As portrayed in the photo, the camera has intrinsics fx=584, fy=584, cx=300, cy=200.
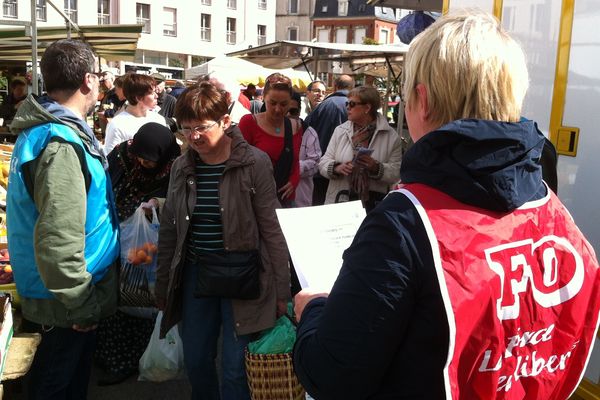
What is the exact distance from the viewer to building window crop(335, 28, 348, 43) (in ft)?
213

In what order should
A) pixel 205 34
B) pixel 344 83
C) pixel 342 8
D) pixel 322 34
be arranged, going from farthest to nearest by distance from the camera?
1. pixel 322 34
2. pixel 342 8
3. pixel 205 34
4. pixel 344 83

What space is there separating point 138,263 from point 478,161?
9.11 ft

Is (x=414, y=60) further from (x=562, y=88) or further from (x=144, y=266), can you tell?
(x=144, y=266)

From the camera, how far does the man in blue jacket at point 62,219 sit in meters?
2.44

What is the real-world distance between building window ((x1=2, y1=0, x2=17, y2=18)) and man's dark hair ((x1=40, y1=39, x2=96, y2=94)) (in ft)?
130

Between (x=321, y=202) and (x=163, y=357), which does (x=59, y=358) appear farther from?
(x=321, y=202)

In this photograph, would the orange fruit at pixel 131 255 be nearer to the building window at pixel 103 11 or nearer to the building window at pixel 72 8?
the building window at pixel 72 8

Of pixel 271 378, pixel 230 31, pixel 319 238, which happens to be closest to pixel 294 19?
pixel 230 31

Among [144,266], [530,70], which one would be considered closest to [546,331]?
[530,70]

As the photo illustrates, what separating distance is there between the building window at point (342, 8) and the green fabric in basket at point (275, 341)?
2583 inches

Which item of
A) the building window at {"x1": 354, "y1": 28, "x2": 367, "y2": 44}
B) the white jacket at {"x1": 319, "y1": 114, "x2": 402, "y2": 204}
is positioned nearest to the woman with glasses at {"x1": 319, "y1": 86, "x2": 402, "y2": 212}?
the white jacket at {"x1": 319, "y1": 114, "x2": 402, "y2": 204}

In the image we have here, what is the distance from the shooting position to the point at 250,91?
11.5 m

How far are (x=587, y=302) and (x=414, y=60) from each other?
670 millimetres

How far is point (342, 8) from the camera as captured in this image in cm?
6525
